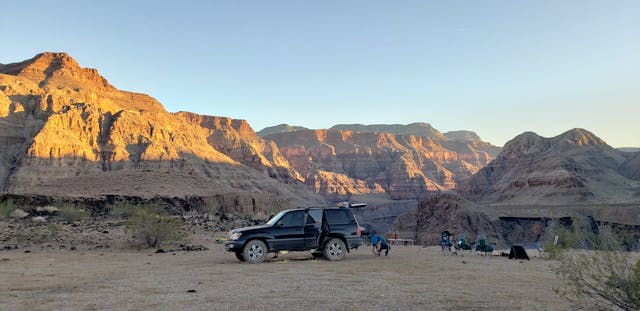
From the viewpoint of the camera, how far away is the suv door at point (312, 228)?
51.9 ft

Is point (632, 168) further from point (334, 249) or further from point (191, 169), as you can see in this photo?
point (334, 249)

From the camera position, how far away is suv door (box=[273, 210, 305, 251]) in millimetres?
15555

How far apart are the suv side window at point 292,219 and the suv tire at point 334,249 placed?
1.12 m

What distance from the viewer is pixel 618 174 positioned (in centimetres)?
11750

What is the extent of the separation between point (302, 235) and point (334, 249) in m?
1.18

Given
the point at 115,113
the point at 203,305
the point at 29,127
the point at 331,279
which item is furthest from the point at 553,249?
the point at 115,113

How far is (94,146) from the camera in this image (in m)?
96.1

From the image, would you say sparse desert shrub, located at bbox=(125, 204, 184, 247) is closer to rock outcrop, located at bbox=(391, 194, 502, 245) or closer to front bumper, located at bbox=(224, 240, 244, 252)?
front bumper, located at bbox=(224, 240, 244, 252)

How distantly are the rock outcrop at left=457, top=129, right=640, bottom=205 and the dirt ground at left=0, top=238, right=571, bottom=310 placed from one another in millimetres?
90891

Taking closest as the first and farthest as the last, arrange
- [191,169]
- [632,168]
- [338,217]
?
[338,217], [191,169], [632,168]

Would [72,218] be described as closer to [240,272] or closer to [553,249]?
[240,272]

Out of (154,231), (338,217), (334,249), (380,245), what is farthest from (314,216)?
(154,231)

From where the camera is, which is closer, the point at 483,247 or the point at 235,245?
the point at 235,245

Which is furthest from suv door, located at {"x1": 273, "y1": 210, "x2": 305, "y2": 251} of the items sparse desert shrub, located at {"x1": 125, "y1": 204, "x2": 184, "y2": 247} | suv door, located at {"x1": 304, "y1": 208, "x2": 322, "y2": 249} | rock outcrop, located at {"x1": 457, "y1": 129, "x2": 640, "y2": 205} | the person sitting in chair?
rock outcrop, located at {"x1": 457, "y1": 129, "x2": 640, "y2": 205}
